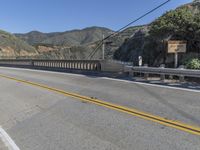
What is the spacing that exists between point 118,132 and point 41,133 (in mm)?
1834

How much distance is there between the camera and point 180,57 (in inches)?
603

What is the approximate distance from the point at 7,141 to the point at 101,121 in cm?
228

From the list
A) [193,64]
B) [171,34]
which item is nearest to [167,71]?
[193,64]

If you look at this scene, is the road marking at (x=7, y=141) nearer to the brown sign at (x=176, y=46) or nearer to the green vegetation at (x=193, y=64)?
the brown sign at (x=176, y=46)

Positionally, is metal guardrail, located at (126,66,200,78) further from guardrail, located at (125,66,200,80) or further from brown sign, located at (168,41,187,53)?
brown sign, located at (168,41,187,53)

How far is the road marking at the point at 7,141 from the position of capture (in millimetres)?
5337

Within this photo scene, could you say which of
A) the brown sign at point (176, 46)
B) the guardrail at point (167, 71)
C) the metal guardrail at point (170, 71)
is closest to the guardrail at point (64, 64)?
the guardrail at point (167, 71)

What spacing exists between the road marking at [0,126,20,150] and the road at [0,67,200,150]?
0.09 meters

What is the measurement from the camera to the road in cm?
511

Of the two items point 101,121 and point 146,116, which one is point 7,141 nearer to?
point 101,121

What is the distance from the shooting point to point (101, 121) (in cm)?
653

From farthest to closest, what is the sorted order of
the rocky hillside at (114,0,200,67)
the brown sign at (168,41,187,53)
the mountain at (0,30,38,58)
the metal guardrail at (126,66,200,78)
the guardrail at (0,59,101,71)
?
the mountain at (0,30,38,58)
the guardrail at (0,59,101,71)
the rocky hillside at (114,0,200,67)
the brown sign at (168,41,187,53)
the metal guardrail at (126,66,200,78)

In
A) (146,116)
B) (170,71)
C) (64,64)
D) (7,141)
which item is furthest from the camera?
(64,64)

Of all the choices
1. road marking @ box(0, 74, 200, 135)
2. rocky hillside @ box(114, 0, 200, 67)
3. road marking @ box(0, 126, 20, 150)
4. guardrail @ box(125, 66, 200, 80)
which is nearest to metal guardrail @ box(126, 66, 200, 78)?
guardrail @ box(125, 66, 200, 80)
